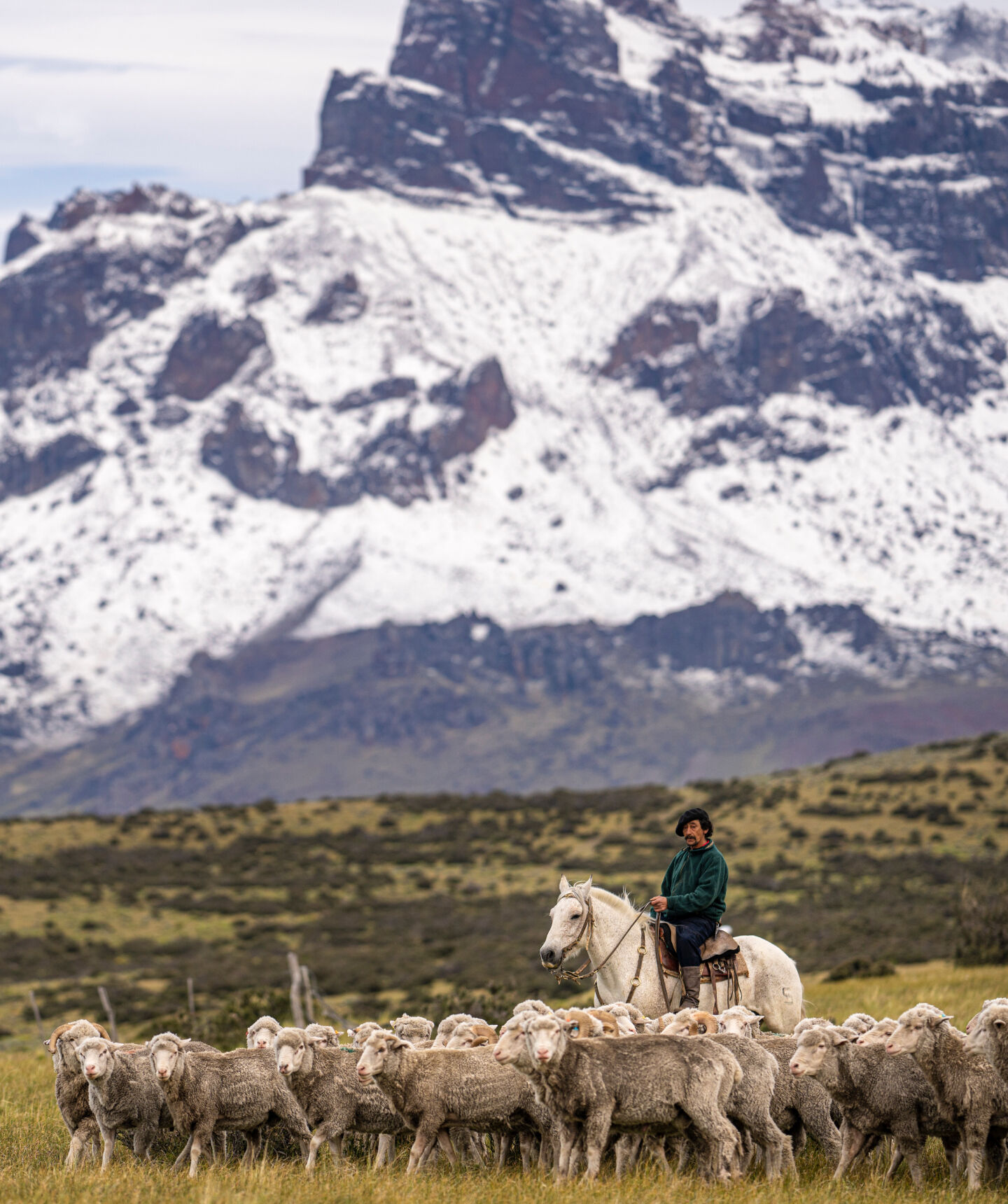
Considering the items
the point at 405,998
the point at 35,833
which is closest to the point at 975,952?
the point at 405,998

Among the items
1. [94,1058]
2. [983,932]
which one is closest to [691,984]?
[94,1058]

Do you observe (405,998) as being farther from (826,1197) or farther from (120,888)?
(826,1197)

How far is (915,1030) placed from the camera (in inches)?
763

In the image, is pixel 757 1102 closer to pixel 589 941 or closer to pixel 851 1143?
pixel 851 1143

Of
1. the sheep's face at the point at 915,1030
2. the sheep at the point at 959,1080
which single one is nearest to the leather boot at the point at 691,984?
the sheep at the point at 959,1080

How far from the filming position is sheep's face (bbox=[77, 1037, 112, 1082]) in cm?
2008

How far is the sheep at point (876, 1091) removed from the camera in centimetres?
1970

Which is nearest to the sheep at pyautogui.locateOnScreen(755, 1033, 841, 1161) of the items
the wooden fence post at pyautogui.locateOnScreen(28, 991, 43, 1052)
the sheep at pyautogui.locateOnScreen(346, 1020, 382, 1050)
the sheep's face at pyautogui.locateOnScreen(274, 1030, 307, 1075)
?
the sheep at pyautogui.locateOnScreen(346, 1020, 382, 1050)

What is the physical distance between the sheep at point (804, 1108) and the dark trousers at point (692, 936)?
9.35ft

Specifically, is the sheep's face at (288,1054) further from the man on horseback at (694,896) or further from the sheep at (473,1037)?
the man on horseback at (694,896)

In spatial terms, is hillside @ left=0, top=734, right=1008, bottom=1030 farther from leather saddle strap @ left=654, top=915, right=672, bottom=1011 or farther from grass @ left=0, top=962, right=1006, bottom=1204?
grass @ left=0, top=962, right=1006, bottom=1204

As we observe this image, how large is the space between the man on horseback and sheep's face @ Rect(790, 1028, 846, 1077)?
3.48m

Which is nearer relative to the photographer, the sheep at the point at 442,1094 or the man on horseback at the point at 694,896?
the sheep at the point at 442,1094

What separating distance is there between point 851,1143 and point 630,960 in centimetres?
444
